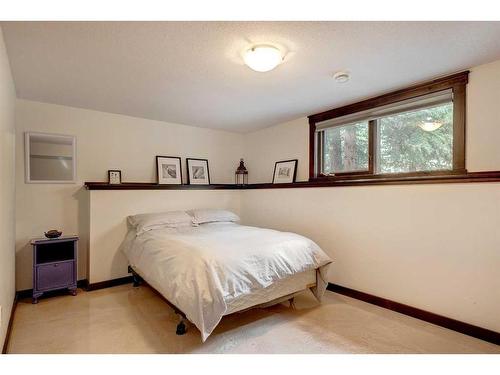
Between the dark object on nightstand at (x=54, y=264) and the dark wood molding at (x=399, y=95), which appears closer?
the dark wood molding at (x=399, y=95)

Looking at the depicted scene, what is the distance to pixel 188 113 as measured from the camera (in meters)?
3.44

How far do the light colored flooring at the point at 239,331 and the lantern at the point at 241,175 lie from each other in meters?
2.32

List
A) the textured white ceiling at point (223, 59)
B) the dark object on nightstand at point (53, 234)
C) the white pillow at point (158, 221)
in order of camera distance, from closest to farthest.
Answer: the textured white ceiling at point (223, 59) < the dark object on nightstand at point (53, 234) < the white pillow at point (158, 221)

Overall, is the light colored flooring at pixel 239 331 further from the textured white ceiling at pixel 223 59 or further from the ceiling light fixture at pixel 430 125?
the textured white ceiling at pixel 223 59

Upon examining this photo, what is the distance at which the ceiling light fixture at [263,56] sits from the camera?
1.79 m

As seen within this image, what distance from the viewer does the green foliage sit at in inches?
95.5

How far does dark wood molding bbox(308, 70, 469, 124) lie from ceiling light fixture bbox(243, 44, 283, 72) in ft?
A: 4.73

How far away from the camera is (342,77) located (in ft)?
7.55

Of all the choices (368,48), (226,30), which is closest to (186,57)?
(226,30)

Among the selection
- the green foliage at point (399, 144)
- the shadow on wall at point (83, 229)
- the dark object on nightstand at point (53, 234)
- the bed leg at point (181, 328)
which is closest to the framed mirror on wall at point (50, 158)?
the shadow on wall at point (83, 229)

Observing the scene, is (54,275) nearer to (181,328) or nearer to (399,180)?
(181,328)

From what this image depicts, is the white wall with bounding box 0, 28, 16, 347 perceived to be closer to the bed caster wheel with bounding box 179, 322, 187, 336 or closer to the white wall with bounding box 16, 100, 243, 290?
the white wall with bounding box 16, 100, 243, 290

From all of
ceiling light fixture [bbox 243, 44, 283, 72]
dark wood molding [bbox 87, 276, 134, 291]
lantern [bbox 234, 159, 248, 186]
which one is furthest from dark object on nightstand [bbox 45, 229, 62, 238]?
ceiling light fixture [bbox 243, 44, 283, 72]

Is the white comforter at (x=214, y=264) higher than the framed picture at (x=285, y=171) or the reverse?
the reverse
